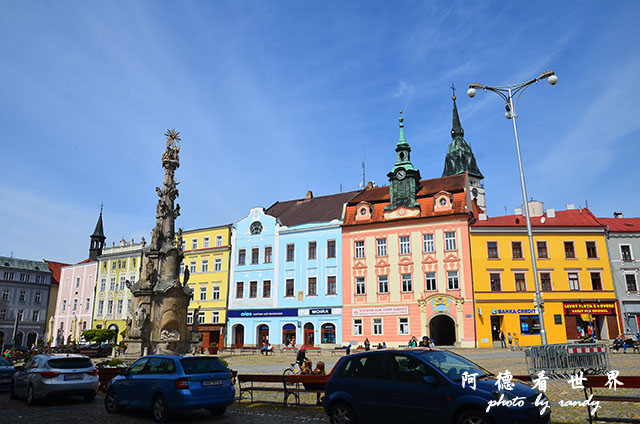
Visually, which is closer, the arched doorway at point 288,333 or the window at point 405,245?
the window at point 405,245

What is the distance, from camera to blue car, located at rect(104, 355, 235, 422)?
10.1 meters

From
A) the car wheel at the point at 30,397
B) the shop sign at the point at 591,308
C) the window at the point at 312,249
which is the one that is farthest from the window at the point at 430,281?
the car wheel at the point at 30,397

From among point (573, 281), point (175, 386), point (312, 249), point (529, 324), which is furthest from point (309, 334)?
point (175, 386)

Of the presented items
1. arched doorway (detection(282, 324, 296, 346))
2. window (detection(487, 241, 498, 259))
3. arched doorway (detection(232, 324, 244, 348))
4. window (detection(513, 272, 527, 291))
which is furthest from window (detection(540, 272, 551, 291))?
arched doorway (detection(232, 324, 244, 348))

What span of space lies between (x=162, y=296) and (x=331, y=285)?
73.0 feet

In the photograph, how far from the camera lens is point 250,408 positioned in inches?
484

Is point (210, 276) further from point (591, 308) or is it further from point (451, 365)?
point (451, 365)

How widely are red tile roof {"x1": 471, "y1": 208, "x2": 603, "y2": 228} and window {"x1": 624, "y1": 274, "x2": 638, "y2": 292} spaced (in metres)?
4.59

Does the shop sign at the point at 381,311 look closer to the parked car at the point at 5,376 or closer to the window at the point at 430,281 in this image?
the window at the point at 430,281

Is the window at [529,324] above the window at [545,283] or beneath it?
beneath

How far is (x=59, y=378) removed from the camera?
1294cm

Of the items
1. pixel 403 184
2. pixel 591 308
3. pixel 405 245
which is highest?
pixel 403 184

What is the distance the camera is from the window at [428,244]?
4056 cm

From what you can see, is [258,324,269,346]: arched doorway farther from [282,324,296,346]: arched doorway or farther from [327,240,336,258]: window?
[327,240,336,258]: window
